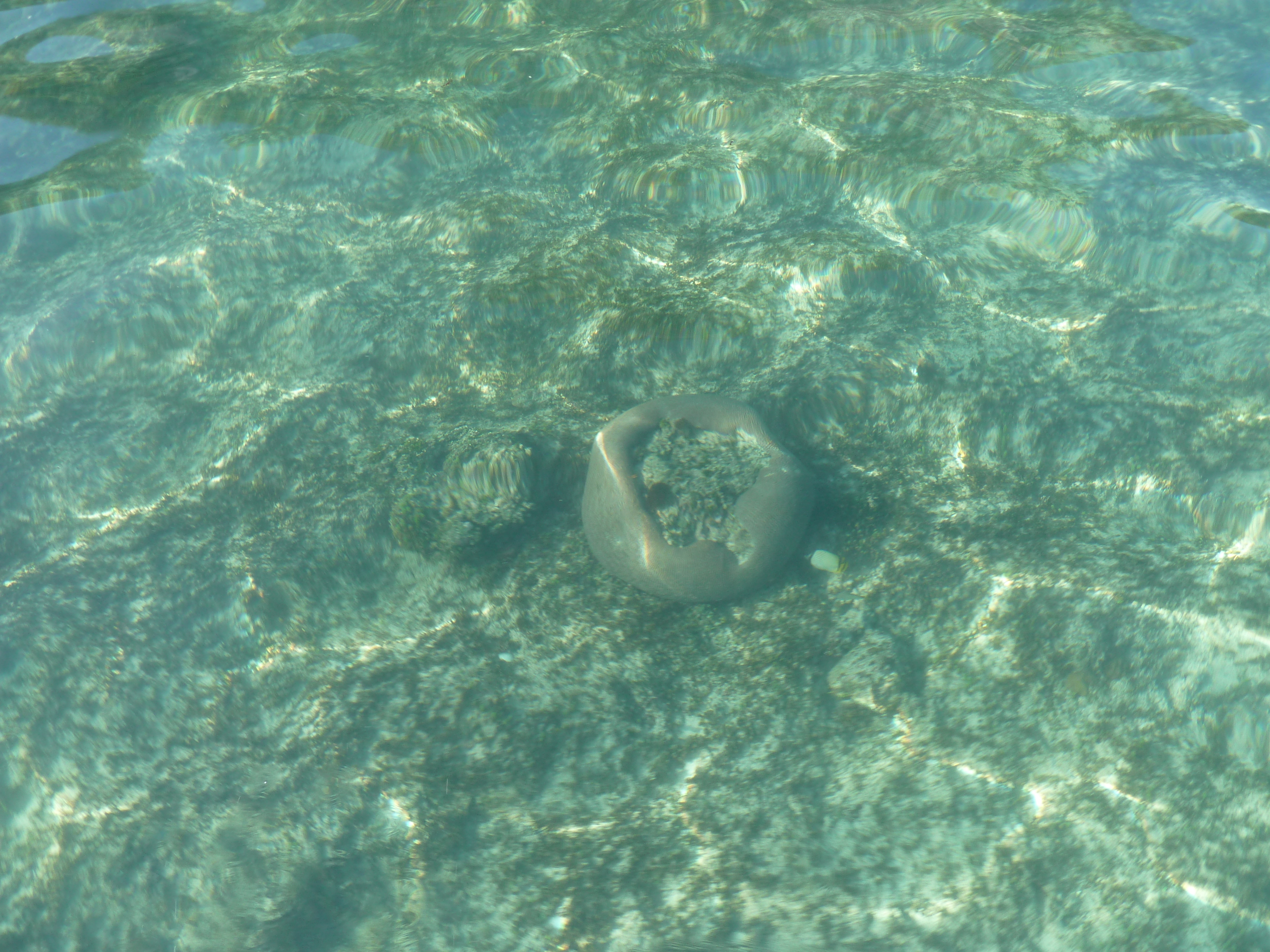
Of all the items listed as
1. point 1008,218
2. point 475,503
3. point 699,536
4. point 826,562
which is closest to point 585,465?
point 475,503

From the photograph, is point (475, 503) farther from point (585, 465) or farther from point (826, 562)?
point (826, 562)

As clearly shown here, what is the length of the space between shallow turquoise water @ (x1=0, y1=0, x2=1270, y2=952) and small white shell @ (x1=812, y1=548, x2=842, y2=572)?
55mm

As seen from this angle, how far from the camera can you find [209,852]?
3.88 meters

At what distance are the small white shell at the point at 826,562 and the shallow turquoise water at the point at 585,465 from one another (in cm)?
6

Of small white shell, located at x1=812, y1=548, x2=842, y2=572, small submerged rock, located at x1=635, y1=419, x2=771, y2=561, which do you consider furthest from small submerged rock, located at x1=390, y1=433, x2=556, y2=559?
small white shell, located at x1=812, y1=548, x2=842, y2=572

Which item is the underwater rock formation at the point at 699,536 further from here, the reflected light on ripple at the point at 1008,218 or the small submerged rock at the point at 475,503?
the reflected light on ripple at the point at 1008,218

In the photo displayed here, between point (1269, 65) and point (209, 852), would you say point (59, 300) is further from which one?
point (1269, 65)

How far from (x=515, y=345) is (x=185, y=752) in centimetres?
341

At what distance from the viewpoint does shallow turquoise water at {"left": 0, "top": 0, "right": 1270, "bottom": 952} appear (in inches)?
144

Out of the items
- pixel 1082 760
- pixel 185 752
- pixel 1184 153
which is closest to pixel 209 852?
pixel 185 752

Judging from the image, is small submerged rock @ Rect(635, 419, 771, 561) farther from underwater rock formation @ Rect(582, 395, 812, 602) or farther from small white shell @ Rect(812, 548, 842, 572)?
small white shell @ Rect(812, 548, 842, 572)

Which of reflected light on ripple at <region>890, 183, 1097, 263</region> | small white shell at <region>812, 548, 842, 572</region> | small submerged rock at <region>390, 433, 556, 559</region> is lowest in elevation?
small white shell at <region>812, 548, 842, 572</region>

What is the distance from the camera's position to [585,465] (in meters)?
5.03

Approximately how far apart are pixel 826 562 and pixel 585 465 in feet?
5.51
